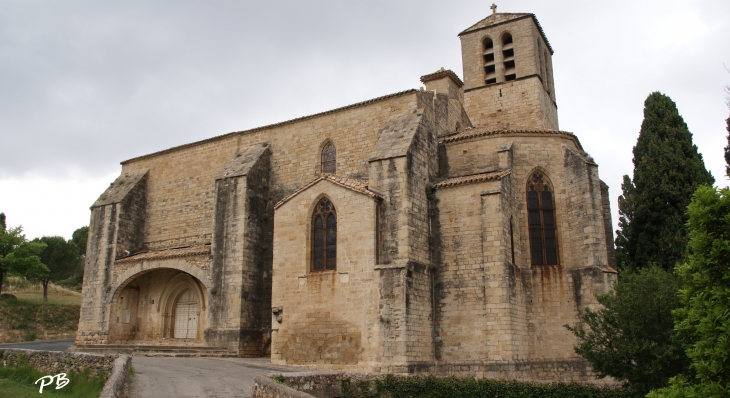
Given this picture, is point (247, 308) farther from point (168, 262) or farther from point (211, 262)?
point (168, 262)

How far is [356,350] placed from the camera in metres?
15.2

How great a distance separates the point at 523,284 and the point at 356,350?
524 centimetres

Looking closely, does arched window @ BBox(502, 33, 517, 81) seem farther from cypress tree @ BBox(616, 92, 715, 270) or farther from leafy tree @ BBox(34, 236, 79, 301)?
leafy tree @ BBox(34, 236, 79, 301)

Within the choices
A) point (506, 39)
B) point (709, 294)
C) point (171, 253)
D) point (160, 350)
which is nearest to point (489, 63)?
point (506, 39)

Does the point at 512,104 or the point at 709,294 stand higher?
the point at 512,104

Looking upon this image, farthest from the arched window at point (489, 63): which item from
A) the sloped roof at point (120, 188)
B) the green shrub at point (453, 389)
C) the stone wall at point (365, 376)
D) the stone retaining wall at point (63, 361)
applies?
the stone retaining wall at point (63, 361)

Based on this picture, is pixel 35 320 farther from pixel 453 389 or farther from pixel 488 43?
pixel 488 43

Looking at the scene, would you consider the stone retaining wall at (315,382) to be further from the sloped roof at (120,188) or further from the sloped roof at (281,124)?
the sloped roof at (120,188)

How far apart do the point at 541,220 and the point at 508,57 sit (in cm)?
1025

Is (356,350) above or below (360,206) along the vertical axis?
below

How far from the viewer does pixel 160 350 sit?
19.5 metres

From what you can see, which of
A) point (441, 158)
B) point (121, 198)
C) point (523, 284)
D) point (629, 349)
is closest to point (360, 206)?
point (441, 158)

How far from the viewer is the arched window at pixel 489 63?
24594 millimetres

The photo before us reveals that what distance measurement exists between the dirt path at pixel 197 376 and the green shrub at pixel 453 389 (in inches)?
102
